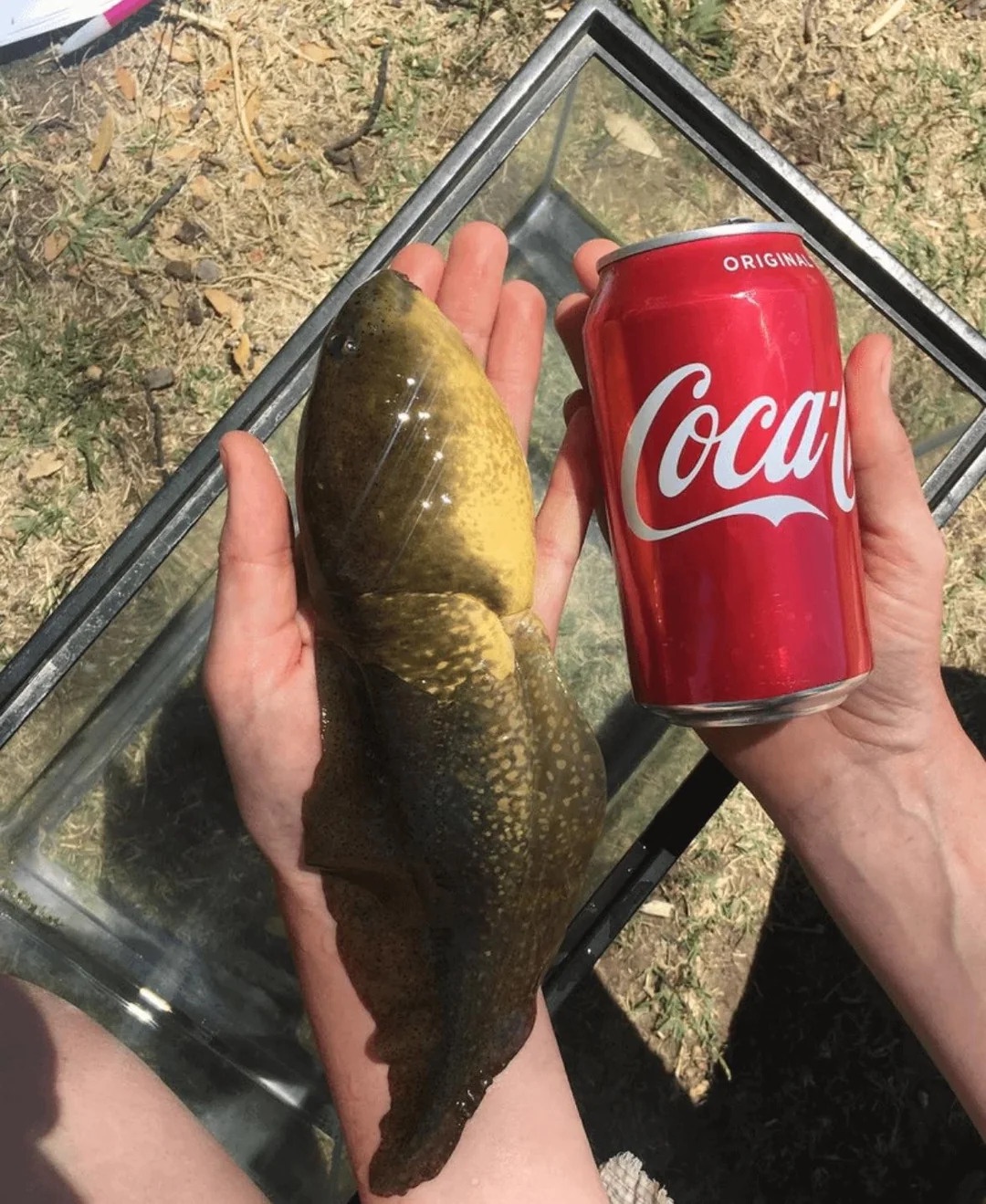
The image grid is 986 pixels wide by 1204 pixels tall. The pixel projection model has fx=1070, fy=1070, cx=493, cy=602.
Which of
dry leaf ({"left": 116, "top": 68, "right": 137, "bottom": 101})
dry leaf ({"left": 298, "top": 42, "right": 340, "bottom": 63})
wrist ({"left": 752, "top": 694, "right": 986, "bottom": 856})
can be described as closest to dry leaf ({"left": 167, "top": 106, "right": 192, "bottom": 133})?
dry leaf ({"left": 116, "top": 68, "right": 137, "bottom": 101})

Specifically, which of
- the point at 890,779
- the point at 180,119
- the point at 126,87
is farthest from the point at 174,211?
the point at 890,779

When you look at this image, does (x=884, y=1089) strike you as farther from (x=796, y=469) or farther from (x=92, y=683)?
(x=92, y=683)

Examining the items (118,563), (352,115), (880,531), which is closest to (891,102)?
(352,115)

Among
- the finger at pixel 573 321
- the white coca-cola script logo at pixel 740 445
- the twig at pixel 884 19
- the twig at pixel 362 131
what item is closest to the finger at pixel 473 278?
the finger at pixel 573 321

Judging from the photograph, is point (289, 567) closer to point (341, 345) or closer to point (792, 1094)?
point (341, 345)

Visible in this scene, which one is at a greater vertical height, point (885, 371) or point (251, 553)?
point (885, 371)

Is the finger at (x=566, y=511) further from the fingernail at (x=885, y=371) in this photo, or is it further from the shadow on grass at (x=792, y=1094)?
the shadow on grass at (x=792, y=1094)

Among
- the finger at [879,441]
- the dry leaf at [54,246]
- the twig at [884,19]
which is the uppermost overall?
the twig at [884,19]
